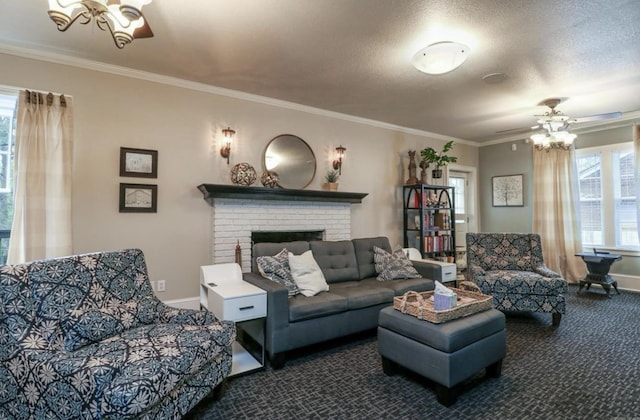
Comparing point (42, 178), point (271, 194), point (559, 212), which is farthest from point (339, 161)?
point (559, 212)

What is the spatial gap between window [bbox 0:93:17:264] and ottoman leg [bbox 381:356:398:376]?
135 inches

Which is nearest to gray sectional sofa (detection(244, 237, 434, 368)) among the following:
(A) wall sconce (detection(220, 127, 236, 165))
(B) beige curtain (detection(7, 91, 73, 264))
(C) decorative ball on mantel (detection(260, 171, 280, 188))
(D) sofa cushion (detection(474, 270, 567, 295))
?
(D) sofa cushion (detection(474, 270, 567, 295))

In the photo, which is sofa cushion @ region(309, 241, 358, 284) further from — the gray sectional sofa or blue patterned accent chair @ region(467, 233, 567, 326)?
blue patterned accent chair @ region(467, 233, 567, 326)

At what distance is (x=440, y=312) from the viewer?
6.94ft

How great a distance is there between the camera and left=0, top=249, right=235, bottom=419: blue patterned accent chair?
1419 mm

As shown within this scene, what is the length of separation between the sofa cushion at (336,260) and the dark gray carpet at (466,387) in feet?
2.30

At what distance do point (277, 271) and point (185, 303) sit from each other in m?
1.40

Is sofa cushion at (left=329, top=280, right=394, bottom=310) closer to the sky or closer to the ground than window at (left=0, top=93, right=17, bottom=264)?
closer to the ground

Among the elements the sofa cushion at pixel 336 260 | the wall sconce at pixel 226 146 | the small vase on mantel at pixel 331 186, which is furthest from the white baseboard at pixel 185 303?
the small vase on mantel at pixel 331 186

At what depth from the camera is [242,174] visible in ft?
12.6

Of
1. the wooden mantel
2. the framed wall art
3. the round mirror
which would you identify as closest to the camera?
the framed wall art

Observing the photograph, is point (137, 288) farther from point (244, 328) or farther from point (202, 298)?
point (244, 328)

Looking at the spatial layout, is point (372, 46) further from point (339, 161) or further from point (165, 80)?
point (165, 80)

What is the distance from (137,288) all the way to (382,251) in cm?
254
